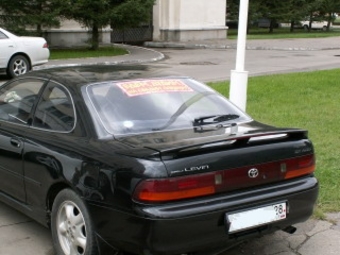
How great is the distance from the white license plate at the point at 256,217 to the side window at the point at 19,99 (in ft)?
6.39

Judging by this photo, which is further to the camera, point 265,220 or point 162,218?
point 265,220

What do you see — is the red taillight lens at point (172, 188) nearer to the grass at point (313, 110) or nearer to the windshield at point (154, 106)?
the windshield at point (154, 106)

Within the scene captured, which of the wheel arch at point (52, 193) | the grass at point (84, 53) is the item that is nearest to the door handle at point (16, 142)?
the wheel arch at point (52, 193)

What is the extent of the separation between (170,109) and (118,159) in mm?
902

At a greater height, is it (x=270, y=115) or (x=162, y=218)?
(x=162, y=218)

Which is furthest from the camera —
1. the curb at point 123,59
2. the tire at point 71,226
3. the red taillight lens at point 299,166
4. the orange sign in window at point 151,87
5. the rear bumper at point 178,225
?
the curb at point 123,59

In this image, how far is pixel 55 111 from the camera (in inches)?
161

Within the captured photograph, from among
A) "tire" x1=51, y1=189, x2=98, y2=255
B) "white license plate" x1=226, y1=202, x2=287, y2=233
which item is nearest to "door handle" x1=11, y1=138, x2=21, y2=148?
"tire" x1=51, y1=189, x2=98, y2=255

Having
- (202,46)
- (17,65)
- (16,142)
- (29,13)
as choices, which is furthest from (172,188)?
(202,46)

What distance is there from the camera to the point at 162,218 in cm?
313

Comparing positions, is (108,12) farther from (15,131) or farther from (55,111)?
(55,111)

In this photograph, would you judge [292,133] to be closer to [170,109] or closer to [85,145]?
[170,109]

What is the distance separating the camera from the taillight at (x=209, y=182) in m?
3.19

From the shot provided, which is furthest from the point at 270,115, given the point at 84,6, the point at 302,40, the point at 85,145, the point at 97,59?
the point at 302,40
